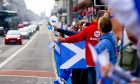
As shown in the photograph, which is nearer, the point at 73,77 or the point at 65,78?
the point at 73,77

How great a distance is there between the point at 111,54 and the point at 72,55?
4491 millimetres

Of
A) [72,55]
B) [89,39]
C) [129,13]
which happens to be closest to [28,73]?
[72,55]

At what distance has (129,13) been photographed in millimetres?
2686

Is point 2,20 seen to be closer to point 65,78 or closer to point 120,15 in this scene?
point 65,78

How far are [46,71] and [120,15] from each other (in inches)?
657

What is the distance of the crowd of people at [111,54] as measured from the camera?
2.76m

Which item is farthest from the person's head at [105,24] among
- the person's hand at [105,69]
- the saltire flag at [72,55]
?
the saltire flag at [72,55]

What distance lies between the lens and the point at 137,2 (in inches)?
107

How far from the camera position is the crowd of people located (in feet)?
9.06

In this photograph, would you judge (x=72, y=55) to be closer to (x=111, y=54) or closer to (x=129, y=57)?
(x=111, y=54)

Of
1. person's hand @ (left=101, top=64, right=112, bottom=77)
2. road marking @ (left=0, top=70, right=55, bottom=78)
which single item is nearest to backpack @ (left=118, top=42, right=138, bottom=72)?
person's hand @ (left=101, top=64, right=112, bottom=77)

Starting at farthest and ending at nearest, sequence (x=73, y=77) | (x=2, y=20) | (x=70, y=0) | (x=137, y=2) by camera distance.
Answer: (x=2, y=20) < (x=70, y=0) < (x=73, y=77) < (x=137, y=2)

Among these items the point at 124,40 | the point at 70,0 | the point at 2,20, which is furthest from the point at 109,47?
the point at 2,20

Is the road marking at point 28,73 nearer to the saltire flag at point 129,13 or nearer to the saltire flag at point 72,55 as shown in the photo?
the saltire flag at point 72,55
